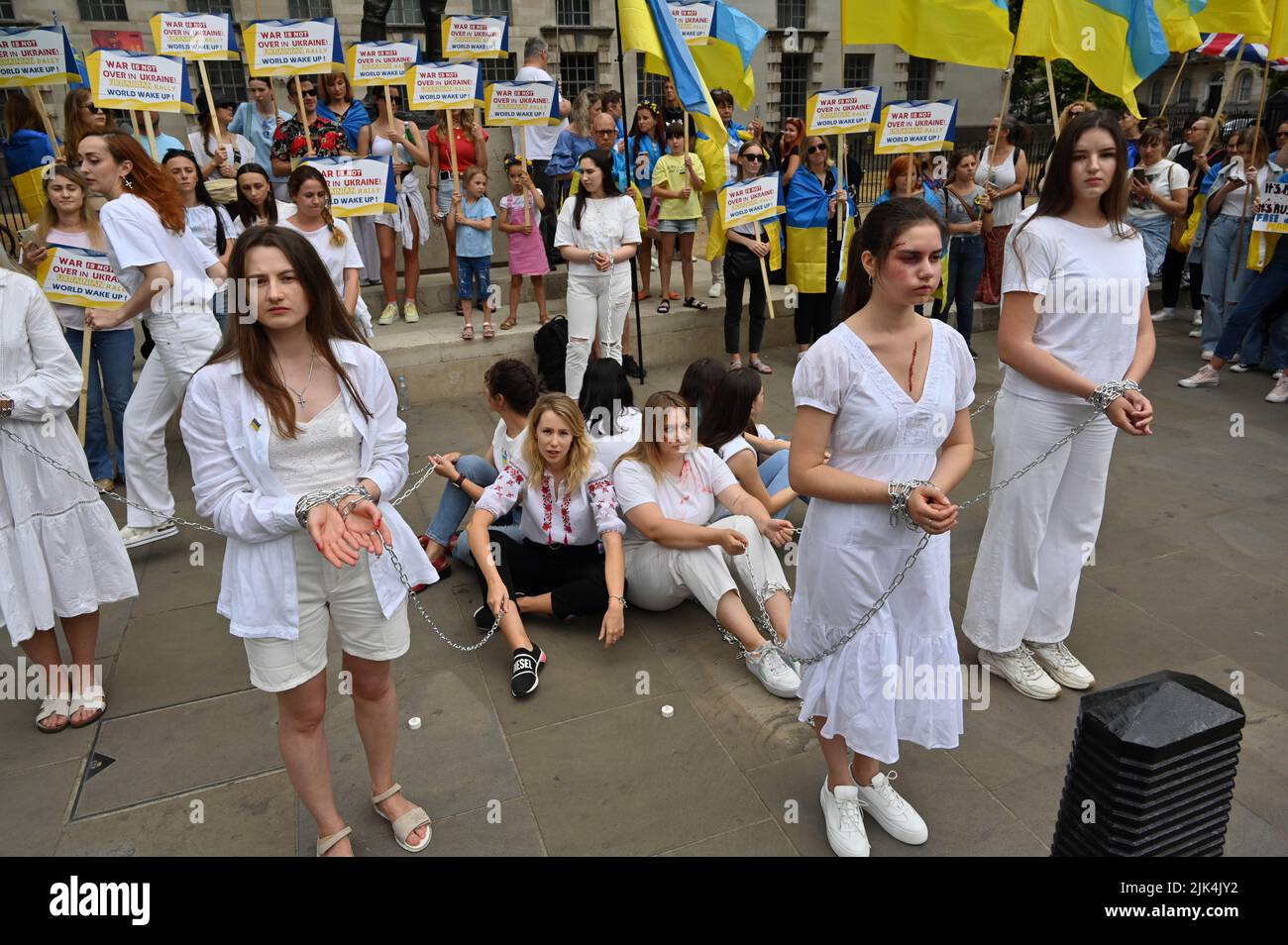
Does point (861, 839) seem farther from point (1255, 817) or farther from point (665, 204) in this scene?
point (665, 204)

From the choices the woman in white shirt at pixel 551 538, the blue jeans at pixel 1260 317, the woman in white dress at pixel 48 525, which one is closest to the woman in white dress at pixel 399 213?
the woman in white shirt at pixel 551 538

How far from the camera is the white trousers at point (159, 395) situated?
15.9 ft

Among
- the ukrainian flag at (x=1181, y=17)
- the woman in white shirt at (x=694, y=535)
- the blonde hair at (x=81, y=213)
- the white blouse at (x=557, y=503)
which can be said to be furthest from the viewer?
the ukrainian flag at (x=1181, y=17)

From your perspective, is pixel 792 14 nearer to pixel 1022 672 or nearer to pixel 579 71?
pixel 579 71

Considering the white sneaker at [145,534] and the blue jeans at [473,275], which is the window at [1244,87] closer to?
the blue jeans at [473,275]

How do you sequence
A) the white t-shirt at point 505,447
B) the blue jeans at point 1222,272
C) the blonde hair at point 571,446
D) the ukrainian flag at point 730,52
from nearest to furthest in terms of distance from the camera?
the blonde hair at point 571,446 → the white t-shirt at point 505,447 → the ukrainian flag at point 730,52 → the blue jeans at point 1222,272

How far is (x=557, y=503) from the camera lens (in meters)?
4.15

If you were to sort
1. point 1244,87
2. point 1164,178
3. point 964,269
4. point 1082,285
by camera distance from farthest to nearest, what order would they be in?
point 1244,87 < point 1164,178 < point 964,269 < point 1082,285

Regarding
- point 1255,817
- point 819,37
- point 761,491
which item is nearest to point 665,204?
point 761,491

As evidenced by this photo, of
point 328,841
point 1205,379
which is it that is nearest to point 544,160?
point 1205,379

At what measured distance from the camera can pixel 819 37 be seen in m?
29.2

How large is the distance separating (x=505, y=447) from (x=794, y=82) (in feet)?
96.3

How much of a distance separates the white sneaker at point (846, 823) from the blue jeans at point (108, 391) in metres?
4.51

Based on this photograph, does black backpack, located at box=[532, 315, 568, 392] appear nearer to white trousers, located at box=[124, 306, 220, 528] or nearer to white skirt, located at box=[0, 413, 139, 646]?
white trousers, located at box=[124, 306, 220, 528]
